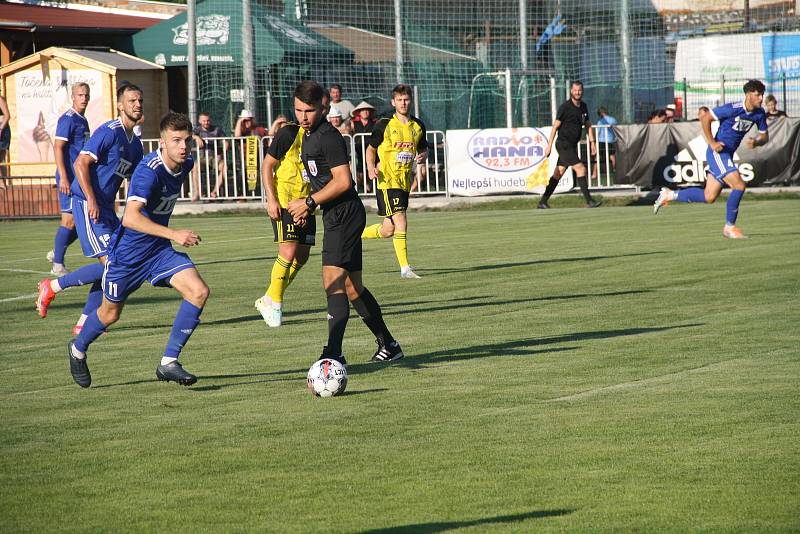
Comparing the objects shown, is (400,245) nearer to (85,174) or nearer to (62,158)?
(62,158)

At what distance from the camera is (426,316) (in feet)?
38.2

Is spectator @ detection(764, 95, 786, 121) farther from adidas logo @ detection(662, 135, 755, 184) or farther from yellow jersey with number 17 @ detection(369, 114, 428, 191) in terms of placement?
yellow jersey with number 17 @ detection(369, 114, 428, 191)

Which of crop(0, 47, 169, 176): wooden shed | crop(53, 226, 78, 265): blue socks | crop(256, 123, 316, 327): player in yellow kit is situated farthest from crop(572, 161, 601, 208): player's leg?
crop(256, 123, 316, 327): player in yellow kit

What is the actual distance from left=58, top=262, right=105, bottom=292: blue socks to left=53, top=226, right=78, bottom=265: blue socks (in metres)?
4.53

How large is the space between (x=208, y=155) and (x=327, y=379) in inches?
816

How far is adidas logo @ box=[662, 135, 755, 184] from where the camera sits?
84.3ft

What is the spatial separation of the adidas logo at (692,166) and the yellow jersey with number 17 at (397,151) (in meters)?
11.9

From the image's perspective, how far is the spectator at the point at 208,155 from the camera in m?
28.1

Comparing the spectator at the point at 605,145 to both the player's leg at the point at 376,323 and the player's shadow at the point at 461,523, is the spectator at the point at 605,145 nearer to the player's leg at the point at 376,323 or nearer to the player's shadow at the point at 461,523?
the player's leg at the point at 376,323

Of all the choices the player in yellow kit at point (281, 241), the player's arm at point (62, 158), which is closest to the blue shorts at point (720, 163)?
the player in yellow kit at point (281, 241)

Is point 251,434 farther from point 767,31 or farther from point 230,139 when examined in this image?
point 767,31

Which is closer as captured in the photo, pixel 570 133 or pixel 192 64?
pixel 570 133

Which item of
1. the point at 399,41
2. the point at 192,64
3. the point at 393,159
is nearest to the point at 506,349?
the point at 393,159

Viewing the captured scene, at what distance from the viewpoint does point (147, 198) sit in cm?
839
